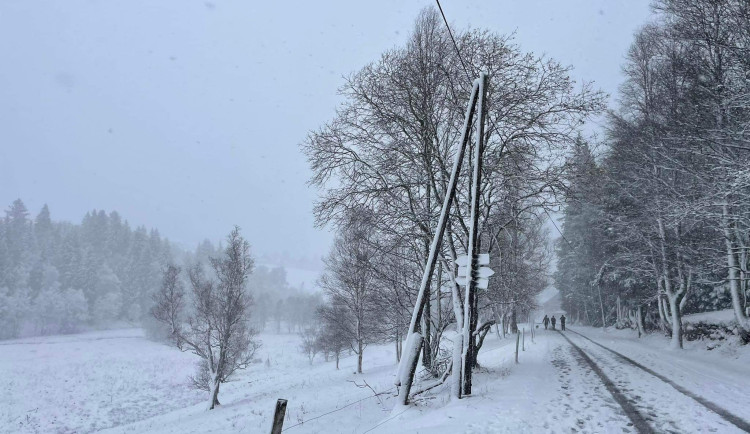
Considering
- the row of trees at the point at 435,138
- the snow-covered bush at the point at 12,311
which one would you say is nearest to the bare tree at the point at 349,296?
the row of trees at the point at 435,138

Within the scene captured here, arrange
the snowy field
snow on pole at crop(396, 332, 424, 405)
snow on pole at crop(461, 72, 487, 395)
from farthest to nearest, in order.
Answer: snow on pole at crop(461, 72, 487, 395), snow on pole at crop(396, 332, 424, 405), the snowy field

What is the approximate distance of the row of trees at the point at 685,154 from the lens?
1054cm

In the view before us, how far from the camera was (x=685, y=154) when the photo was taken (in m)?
13.7

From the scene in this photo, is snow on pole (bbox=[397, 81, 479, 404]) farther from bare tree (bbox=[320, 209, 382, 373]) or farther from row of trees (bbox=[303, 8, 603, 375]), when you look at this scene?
bare tree (bbox=[320, 209, 382, 373])

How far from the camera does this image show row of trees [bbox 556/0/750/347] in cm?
1054

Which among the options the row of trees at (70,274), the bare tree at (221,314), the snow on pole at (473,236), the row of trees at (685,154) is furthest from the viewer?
the row of trees at (70,274)

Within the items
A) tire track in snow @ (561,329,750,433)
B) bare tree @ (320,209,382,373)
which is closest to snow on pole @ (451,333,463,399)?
tire track in snow @ (561,329,750,433)

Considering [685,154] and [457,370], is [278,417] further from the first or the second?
[685,154]

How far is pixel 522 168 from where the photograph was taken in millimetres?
11398

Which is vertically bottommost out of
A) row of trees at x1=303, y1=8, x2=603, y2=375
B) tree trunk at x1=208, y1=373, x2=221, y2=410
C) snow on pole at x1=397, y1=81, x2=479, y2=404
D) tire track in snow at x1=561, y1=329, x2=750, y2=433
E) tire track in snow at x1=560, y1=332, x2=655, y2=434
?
tree trunk at x1=208, y1=373, x2=221, y2=410

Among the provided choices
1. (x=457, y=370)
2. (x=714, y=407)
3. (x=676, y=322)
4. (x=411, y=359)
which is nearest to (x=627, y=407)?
(x=714, y=407)

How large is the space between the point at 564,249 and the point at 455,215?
44.2 m

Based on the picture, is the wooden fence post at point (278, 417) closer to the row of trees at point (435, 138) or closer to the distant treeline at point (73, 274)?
the row of trees at point (435, 138)

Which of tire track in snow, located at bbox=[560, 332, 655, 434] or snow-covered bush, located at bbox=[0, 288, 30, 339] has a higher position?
tire track in snow, located at bbox=[560, 332, 655, 434]
